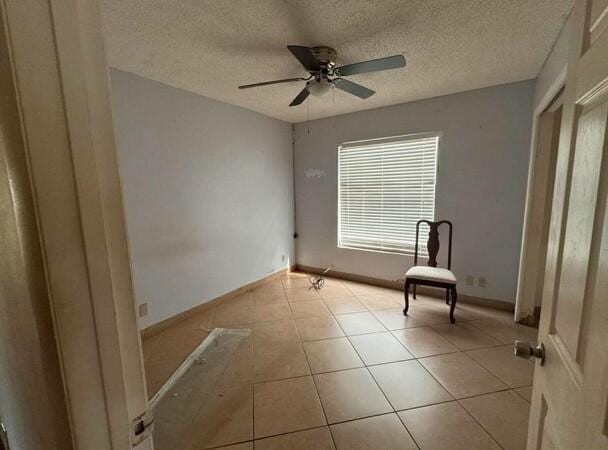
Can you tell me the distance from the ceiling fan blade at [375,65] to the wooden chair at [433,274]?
1884 millimetres

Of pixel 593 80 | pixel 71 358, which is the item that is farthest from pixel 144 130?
pixel 593 80

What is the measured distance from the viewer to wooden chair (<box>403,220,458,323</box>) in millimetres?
2646

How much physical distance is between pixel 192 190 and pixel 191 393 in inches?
73.8

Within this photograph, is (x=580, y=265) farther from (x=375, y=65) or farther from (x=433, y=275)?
(x=433, y=275)

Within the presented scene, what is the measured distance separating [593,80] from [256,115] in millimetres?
3421

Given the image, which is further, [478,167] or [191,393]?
[478,167]

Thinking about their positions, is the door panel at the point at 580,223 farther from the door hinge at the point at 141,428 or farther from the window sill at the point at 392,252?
the window sill at the point at 392,252

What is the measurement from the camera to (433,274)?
2734 millimetres

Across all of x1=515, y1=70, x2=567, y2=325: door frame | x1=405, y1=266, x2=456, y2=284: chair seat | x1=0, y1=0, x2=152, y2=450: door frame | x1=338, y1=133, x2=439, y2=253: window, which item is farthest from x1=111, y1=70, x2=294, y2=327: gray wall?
x1=515, y1=70, x2=567, y2=325: door frame

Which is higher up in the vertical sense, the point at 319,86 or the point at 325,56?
the point at 325,56

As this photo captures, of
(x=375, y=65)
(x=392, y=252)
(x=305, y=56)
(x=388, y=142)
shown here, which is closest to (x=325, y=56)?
(x=305, y=56)

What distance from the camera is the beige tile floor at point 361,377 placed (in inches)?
58.3

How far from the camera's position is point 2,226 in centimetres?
36

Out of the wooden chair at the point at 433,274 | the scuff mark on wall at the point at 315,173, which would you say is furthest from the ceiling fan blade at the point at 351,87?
the scuff mark on wall at the point at 315,173
